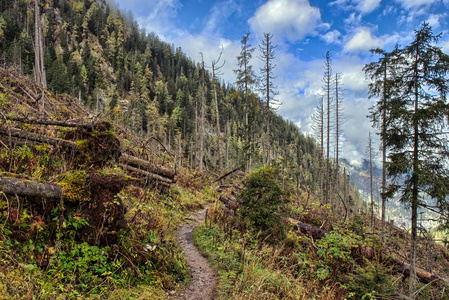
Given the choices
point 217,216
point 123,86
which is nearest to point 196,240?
point 217,216

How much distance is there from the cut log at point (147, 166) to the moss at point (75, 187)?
128 inches

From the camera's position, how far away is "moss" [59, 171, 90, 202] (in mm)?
3094

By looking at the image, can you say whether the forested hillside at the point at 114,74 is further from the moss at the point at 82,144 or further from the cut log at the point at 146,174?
the moss at the point at 82,144

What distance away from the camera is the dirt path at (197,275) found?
3.74 meters

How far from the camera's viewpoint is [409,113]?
24.5 feet

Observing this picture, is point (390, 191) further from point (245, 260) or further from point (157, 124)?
→ point (157, 124)

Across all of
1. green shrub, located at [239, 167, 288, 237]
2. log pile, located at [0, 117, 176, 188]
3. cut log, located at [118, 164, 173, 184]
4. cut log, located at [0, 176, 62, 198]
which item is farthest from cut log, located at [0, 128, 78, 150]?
green shrub, located at [239, 167, 288, 237]

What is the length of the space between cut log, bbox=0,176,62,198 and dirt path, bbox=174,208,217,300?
2549 mm

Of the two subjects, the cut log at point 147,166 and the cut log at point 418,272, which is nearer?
the cut log at point 147,166

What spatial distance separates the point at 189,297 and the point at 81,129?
3.90m

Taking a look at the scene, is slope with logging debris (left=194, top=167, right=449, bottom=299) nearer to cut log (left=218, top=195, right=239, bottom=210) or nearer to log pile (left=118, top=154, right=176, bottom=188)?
cut log (left=218, top=195, right=239, bottom=210)

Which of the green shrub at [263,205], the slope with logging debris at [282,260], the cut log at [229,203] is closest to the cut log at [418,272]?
the slope with logging debris at [282,260]

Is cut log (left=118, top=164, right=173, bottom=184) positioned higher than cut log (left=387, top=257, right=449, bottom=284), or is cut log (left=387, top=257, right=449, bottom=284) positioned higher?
cut log (left=118, top=164, right=173, bottom=184)

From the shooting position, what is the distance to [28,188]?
270 centimetres
